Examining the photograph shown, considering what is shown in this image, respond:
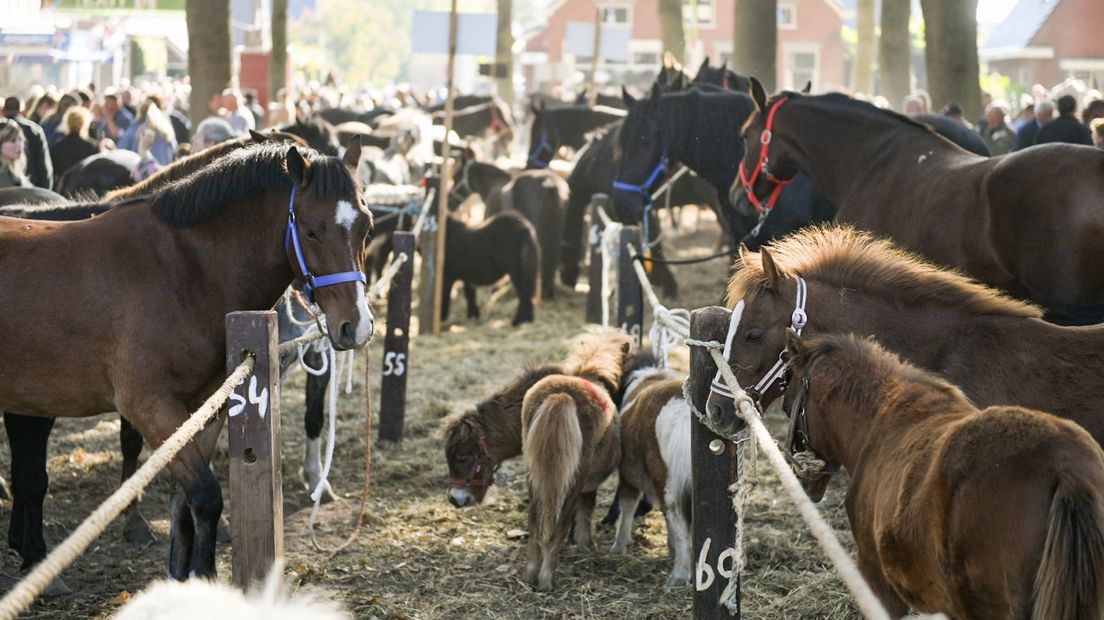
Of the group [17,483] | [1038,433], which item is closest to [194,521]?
[17,483]

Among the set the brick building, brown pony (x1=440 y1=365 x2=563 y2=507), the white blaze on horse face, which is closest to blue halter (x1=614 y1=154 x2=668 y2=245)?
brown pony (x1=440 y1=365 x2=563 y2=507)

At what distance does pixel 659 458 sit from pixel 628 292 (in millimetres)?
2472

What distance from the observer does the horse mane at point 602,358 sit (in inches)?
244

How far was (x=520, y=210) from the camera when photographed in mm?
14211

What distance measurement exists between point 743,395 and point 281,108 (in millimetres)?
17008

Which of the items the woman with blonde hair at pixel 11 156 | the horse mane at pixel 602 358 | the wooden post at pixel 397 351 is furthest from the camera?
the woman with blonde hair at pixel 11 156

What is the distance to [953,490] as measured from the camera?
2.97 m

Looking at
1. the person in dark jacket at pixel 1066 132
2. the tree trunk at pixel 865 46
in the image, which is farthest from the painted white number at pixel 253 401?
the tree trunk at pixel 865 46

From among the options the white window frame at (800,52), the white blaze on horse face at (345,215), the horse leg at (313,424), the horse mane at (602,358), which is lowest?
the horse leg at (313,424)

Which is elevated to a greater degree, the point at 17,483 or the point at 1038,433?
the point at 1038,433

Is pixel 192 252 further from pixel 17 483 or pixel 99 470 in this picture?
pixel 99 470

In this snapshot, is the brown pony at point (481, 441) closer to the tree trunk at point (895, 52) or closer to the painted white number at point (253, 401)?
the painted white number at point (253, 401)

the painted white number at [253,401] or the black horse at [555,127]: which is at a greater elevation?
the black horse at [555,127]

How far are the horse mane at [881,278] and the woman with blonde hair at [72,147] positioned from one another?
9.91 metres
